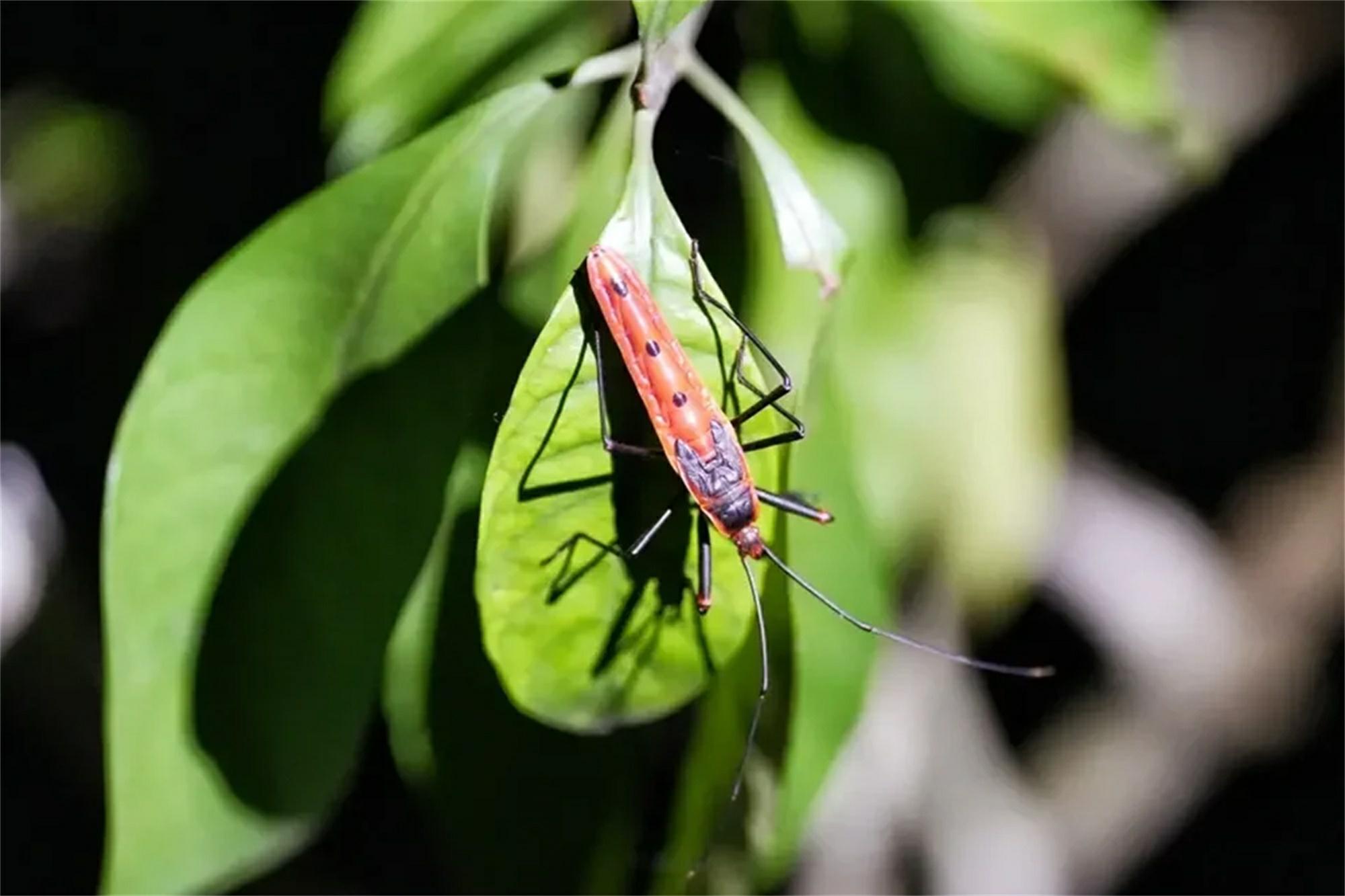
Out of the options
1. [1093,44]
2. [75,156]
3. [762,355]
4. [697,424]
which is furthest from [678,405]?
[75,156]

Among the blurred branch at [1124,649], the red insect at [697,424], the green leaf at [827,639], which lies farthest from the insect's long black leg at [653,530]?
the blurred branch at [1124,649]

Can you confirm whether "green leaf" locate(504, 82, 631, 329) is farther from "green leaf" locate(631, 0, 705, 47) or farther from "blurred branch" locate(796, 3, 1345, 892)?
"blurred branch" locate(796, 3, 1345, 892)

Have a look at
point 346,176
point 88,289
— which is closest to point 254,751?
point 346,176

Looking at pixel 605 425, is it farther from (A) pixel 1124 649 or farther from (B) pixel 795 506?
(A) pixel 1124 649

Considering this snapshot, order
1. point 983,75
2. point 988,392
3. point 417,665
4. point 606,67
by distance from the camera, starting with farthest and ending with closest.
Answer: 1. point 988,392
2. point 983,75
3. point 417,665
4. point 606,67

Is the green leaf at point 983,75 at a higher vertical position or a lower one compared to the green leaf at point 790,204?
lower

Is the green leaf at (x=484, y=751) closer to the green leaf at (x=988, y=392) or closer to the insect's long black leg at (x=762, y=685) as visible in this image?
the insect's long black leg at (x=762, y=685)

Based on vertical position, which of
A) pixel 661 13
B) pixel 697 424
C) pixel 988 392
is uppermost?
pixel 661 13

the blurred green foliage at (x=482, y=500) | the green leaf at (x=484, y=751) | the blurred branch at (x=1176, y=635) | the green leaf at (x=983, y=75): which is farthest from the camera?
the blurred branch at (x=1176, y=635)
